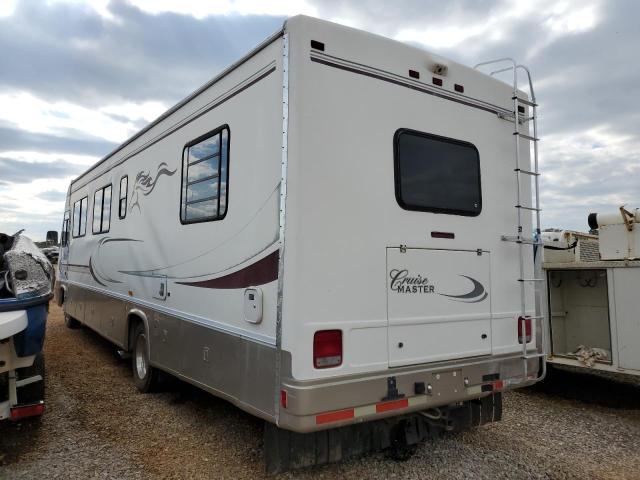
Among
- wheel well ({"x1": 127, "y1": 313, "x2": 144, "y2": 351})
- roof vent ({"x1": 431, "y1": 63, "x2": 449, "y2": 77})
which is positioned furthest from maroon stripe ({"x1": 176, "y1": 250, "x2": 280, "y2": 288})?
wheel well ({"x1": 127, "y1": 313, "x2": 144, "y2": 351})

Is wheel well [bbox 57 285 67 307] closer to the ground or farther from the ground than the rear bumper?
farther from the ground

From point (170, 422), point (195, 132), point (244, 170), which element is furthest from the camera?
point (170, 422)

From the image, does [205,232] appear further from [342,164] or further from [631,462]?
[631,462]

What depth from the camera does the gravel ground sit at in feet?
11.7

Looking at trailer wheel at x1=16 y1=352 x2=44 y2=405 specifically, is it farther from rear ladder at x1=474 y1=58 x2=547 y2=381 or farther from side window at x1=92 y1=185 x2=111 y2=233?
rear ladder at x1=474 y1=58 x2=547 y2=381

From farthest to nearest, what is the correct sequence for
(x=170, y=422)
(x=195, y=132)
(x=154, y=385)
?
(x=154, y=385), (x=170, y=422), (x=195, y=132)

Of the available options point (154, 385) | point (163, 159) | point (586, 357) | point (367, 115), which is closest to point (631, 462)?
point (586, 357)

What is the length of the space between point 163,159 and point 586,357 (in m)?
4.69

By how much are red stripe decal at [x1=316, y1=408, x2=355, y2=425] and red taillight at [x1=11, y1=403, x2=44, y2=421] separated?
241 centimetres

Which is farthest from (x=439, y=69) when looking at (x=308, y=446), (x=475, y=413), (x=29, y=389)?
(x=29, y=389)

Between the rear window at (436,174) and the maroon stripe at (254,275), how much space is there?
97 cm

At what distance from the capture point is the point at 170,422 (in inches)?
177

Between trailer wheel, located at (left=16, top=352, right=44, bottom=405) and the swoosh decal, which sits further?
trailer wheel, located at (left=16, top=352, right=44, bottom=405)

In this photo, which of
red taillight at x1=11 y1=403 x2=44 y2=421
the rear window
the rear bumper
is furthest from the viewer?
red taillight at x1=11 y1=403 x2=44 y2=421
